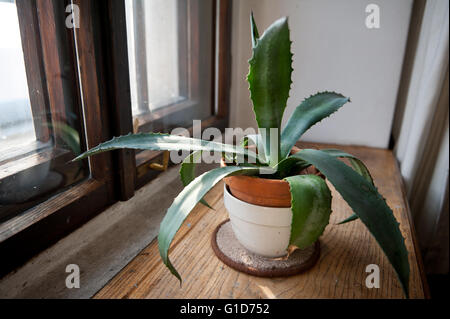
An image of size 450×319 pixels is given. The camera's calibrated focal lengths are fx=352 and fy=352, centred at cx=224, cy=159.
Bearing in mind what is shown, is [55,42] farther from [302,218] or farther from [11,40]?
[302,218]

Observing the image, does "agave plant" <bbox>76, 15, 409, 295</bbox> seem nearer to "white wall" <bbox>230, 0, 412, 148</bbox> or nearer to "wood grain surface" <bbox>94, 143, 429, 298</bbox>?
"wood grain surface" <bbox>94, 143, 429, 298</bbox>

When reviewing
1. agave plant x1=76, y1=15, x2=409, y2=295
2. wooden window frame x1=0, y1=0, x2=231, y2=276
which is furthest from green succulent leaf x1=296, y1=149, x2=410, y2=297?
wooden window frame x1=0, y1=0, x2=231, y2=276

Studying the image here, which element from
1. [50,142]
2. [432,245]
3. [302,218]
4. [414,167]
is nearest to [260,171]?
[302,218]

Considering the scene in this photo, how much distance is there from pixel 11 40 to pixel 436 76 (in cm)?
109

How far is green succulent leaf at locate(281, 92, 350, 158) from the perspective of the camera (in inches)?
25.1

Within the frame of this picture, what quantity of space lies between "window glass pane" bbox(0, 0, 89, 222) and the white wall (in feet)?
2.45

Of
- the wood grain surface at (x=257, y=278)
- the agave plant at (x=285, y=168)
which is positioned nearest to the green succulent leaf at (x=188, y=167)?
the agave plant at (x=285, y=168)

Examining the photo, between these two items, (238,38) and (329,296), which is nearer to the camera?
(329,296)

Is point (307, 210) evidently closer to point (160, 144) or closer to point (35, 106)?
point (160, 144)

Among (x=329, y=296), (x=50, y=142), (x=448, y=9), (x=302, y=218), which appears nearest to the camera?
(x=302, y=218)

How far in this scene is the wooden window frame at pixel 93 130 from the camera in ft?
2.04

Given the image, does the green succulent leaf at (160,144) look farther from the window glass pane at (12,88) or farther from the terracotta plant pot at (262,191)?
the window glass pane at (12,88)

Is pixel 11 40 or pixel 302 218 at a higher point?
pixel 11 40

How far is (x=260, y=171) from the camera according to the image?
620 mm
